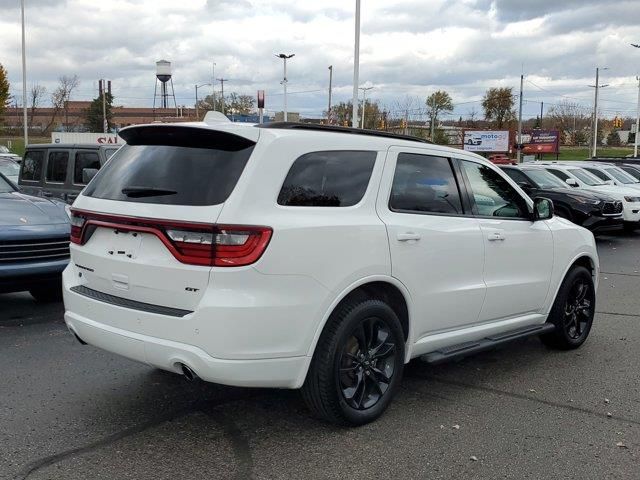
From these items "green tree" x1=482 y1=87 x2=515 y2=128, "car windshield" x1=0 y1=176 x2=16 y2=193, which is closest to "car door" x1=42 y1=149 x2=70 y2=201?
"car windshield" x1=0 y1=176 x2=16 y2=193

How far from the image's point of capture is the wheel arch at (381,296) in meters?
3.64

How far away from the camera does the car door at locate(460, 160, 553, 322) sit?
15.8ft

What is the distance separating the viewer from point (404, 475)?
3.44m

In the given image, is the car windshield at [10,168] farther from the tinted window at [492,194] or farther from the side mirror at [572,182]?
the tinted window at [492,194]

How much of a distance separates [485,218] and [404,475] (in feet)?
7.00

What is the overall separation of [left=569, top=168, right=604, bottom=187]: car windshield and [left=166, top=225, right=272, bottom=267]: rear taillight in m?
14.2

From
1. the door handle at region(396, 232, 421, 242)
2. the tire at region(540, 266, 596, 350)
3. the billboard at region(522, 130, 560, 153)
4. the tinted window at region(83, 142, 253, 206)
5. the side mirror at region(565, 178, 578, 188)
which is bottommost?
the tire at region(540, 266, 596, 350)

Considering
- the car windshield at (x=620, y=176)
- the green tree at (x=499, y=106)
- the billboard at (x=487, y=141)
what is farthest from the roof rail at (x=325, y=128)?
the green tree at (x=499, y=106)

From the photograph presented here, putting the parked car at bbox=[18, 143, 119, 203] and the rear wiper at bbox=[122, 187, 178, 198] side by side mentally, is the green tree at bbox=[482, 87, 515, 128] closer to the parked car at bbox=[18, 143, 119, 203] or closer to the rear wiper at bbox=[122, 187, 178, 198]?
the parked car at bbox=[18, 143, 119, 203]

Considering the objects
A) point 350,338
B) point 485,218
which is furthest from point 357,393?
point 485,218

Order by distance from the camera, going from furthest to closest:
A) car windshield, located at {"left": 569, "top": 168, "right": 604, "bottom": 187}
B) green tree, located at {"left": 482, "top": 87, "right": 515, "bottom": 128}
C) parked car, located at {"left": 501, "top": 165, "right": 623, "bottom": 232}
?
green tree, located at {"left": 482, "top": 87, "right": 515, "bottom": 128} → car windshield, located at {"left": 569, "top": 168, "right": 604, "bottom": 187} → parked car, located at {"left": 501, "top": 165, "right": 623, "bottom": 232}

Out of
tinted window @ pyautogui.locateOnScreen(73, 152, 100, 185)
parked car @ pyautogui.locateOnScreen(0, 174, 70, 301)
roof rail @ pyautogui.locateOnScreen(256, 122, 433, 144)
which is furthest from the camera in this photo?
tinted window @ pyautogui.locateOnScreen(73, 152, 100, 185)

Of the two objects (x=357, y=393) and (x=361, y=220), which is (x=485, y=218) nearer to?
(x=361, y=220)

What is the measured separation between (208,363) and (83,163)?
771 cm
